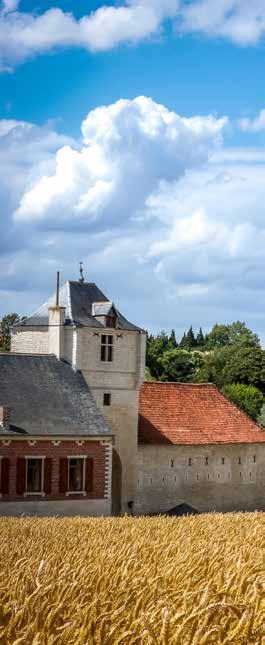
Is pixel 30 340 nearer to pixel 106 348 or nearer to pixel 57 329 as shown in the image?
pixel 57 329

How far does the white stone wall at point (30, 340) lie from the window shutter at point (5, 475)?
22.7 feet

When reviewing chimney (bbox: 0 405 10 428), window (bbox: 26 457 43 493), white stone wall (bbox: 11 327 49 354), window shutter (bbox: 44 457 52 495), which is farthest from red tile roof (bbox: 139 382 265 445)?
chimney (bbox: 0 405 10 428)

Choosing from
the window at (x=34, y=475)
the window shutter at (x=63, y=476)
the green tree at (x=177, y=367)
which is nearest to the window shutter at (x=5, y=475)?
the window at (x=34, y=475)

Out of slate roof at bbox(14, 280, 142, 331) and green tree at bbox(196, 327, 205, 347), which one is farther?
green tree at bbox(196, 327, 205, 347)

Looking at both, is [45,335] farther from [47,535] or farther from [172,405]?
[47,535]

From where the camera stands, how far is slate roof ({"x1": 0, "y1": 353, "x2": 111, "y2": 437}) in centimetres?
3751

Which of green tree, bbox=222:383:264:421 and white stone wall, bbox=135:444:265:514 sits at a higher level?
green tree, bbox=222:383:264:421

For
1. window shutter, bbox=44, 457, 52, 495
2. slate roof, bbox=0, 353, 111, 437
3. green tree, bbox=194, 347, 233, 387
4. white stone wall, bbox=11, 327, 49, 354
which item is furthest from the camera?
green tree, bbox=194, 347, 233, 387

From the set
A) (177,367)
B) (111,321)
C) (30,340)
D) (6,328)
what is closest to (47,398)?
(30,340)

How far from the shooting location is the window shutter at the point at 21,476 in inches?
1432

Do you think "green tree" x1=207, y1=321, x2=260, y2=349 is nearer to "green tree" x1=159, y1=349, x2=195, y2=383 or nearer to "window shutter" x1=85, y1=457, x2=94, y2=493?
"green tree" x1=159, y1=349, x2=195, y2=383

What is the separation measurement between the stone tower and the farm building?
0.17 feet

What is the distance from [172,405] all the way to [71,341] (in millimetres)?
7132

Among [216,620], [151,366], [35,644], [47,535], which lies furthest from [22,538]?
[151,366]
